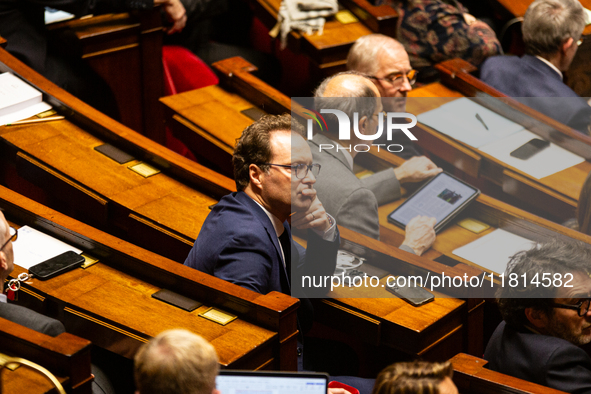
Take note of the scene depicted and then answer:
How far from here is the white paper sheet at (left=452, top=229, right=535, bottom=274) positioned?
173cm

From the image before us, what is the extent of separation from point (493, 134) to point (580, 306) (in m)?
1.02

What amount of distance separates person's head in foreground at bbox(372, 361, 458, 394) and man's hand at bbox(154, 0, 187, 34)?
1826mm

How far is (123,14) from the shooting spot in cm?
249

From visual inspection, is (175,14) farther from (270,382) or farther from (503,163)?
(270,382)

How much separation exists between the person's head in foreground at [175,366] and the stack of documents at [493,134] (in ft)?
4.54

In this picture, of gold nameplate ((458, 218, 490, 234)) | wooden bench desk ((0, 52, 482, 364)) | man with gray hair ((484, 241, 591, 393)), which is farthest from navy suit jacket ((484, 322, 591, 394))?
gold nameplate ((458, 218, 490, 234))

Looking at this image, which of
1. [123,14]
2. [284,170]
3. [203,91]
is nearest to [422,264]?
[284,170]

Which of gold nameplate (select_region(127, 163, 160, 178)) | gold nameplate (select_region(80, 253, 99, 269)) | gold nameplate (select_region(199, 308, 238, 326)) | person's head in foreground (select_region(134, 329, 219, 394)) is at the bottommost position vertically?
gold nameplate (select_region(80, 253, 99, 269))

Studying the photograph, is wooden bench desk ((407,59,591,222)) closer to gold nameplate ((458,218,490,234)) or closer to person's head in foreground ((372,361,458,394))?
gold nameplate ((458,218,490,234))

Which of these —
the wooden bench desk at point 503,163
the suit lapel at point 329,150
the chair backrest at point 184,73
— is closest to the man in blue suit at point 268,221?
Answer: the suit lapel at point 329,150

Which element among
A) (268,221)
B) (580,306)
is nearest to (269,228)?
(268,221)

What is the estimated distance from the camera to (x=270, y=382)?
1021mm

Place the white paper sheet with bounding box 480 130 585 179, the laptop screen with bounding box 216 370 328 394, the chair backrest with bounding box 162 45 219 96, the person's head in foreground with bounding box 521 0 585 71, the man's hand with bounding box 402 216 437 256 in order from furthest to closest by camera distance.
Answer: the chair backrest with bounding box 162 45 219 96 < the person's head in foreground with bounding box 521 0 585 71 < the white paper sheet with bounding box 480 130 585 179 < the man's hand with bounding box 402 216 437 256 < the laptop screen with bounding box 216 370 328 394

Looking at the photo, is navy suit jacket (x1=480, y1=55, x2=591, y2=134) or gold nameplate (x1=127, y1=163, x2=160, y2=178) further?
navy suit jacket (x1=480, y1=55, x2=591, y2=134)
